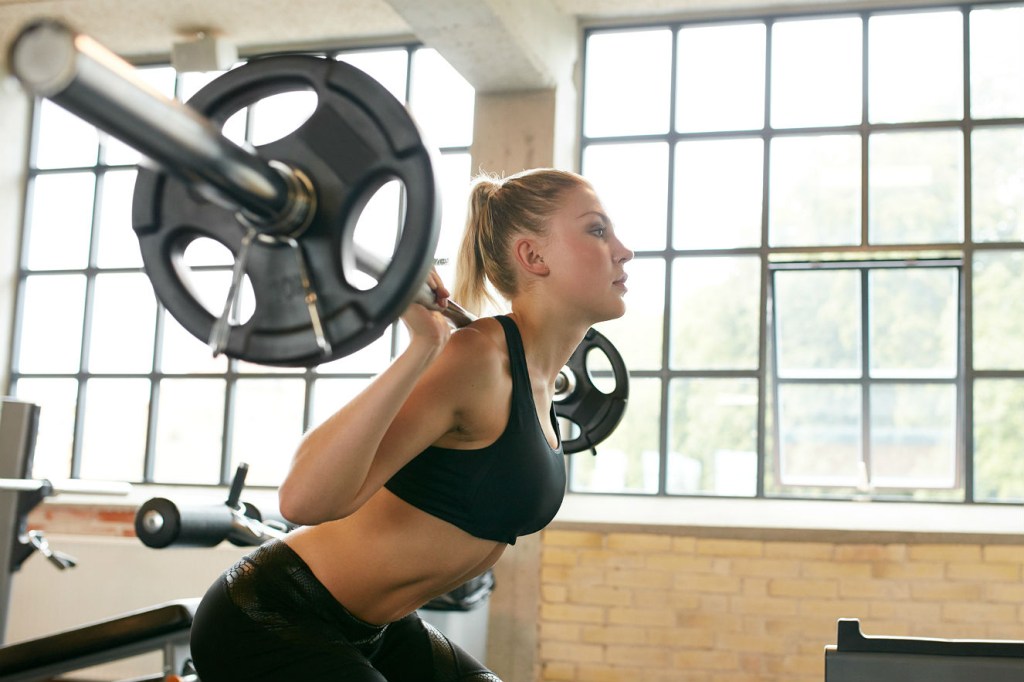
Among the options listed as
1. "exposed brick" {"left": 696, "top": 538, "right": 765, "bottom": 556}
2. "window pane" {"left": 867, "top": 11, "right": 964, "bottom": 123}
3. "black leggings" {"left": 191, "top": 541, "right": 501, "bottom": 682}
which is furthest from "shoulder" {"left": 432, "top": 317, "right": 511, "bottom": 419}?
"window pane" {"left": 867, "top": 11, "right": 964, "bottom": 123}

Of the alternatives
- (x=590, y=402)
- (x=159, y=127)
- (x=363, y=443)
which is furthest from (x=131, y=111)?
(x=590, y=402)

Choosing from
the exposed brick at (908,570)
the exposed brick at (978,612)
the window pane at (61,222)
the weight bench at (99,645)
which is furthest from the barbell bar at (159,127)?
the window pane at (61,222)

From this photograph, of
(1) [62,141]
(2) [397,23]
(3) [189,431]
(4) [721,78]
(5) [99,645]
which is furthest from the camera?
(1) [62,141]

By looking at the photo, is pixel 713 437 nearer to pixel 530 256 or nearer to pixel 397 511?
pixel 530 256

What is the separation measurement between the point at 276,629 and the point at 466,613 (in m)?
2.99

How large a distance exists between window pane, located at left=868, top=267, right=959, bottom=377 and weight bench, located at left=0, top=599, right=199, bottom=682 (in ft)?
11.0

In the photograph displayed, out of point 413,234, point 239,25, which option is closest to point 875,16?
point 239,25

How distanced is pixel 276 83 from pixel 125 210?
560cm

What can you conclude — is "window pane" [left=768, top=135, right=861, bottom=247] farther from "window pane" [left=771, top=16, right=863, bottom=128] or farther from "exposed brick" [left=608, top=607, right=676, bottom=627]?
"exposed brick" [left=608, top=607, right=676, bottom=627]

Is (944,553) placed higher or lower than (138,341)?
lower

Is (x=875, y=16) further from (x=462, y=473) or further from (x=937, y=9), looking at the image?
(x=462, y=473)

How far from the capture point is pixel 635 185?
5445mm

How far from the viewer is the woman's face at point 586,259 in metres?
1.93

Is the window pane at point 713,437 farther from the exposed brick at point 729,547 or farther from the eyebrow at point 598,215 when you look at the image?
the eyebrow at point 598,215
